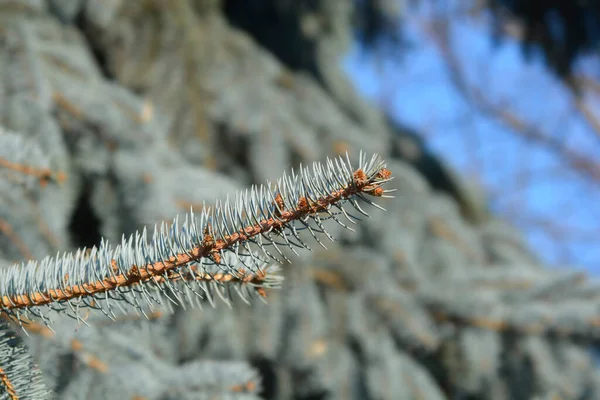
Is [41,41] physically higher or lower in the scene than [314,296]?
higher

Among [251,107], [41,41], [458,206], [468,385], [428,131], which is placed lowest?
[468,385]

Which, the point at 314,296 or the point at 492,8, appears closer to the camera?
the point at 314,296

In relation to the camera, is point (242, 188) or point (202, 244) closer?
point (202, 244)

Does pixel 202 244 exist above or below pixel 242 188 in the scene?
below

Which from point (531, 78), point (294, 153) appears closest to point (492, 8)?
point (294, 153)

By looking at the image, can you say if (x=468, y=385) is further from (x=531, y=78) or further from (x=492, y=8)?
(x=531, y=78)

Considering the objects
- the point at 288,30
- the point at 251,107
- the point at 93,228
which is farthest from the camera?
the point at 288,30

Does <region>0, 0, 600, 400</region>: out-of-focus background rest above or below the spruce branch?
above

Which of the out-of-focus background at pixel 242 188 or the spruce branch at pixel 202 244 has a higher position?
the out-of-focus background at pixel 242 188
